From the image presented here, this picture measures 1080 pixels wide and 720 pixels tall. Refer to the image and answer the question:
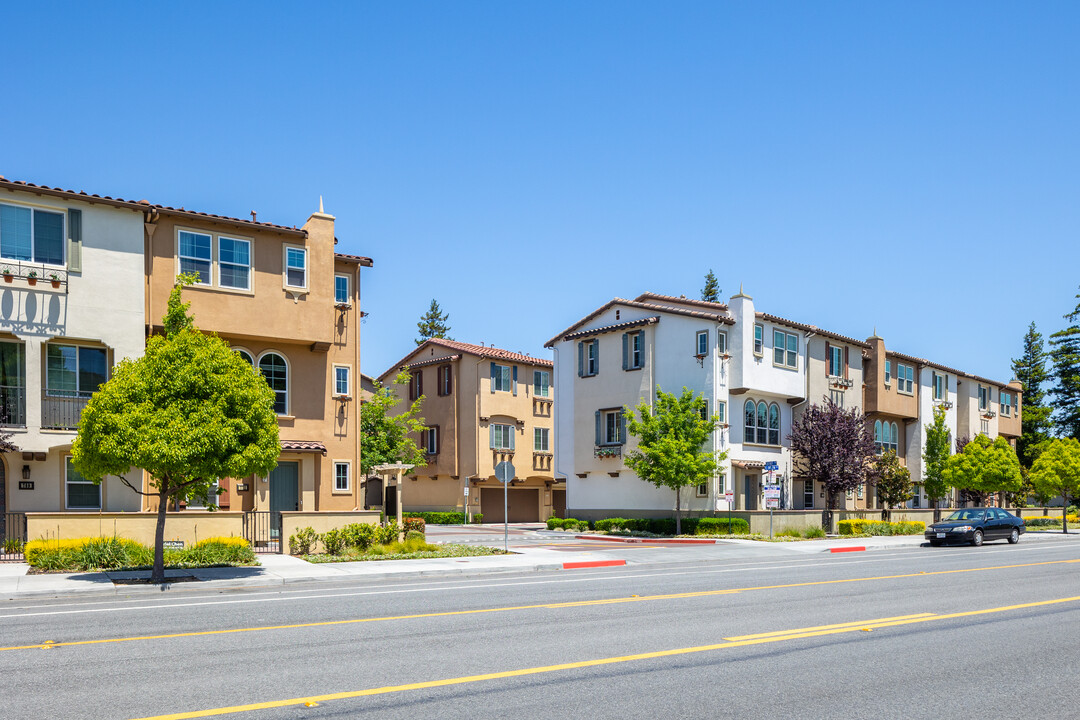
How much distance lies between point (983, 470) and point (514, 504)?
25.7 meters

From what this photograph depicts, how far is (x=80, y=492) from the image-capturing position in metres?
25.5

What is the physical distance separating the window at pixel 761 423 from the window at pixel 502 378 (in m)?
15.6

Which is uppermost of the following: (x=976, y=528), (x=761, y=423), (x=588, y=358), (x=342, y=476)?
(x=588, y=358)

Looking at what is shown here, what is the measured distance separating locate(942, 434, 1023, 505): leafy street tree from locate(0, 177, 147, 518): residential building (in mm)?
38066

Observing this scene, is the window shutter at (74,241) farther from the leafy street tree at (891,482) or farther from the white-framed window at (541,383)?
the leafy street tree at (891,482)

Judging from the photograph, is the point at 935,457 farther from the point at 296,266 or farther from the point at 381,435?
the point at 296,266

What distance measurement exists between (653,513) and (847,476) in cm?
898

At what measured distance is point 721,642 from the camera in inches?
425

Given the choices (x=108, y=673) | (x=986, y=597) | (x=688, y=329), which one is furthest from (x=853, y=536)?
(x=108, y=673)

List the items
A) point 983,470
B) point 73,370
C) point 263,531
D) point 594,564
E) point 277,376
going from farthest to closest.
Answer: point 983,470, point 277,376, point 263,531, point 73,370, point 594,564

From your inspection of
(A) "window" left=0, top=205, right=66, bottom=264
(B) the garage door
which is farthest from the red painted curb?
(B) the garage door

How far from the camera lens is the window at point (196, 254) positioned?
27.5 meters

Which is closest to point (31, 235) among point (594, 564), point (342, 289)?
point (342, 289)

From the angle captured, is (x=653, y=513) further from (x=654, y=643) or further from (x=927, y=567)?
(x=654, y=643)
